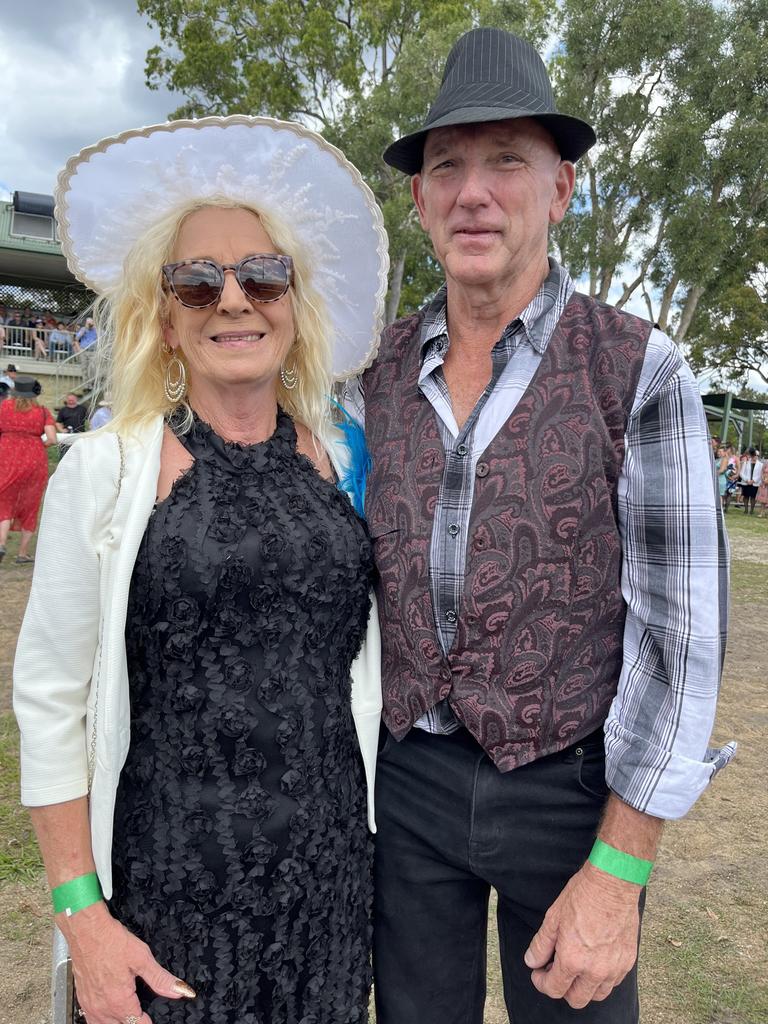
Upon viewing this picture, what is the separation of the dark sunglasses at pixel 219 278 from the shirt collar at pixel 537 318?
0.35 m

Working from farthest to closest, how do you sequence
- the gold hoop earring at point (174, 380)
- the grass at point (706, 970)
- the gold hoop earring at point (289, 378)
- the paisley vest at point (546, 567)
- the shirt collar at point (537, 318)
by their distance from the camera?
the grass at point (706, 970), the gold hoop earring at point (289, 378), the gold hoop earring at point (174, 380), the shirt collar at point (537, 318), the paisley vest at point (546, 567)

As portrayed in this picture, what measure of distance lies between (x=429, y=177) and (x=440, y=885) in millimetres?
1594

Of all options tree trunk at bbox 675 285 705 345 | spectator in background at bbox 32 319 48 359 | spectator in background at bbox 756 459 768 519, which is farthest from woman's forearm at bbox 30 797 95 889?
spectator in background at bbox 32 319 48 359

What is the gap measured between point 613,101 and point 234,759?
1671 cm

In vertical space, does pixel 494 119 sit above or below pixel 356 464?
above

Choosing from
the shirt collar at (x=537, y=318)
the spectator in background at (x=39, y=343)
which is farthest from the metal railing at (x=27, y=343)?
the shirt collar at (x=537, y=318)

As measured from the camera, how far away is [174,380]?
1761mm

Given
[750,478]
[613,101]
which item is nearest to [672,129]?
[613,101]

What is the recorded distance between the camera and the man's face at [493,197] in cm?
164

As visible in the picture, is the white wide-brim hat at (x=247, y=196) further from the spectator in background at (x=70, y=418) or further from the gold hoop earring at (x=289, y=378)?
the spectator in background at (x=70, y=418)

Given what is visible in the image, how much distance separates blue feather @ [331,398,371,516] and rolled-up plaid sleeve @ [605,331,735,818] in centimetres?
60

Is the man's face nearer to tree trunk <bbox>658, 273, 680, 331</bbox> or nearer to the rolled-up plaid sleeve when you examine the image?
the rolled-up plaid sleeve

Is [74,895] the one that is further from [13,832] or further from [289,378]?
[13,832]

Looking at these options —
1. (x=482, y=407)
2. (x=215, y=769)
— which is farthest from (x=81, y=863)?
(x=482, y=407)
